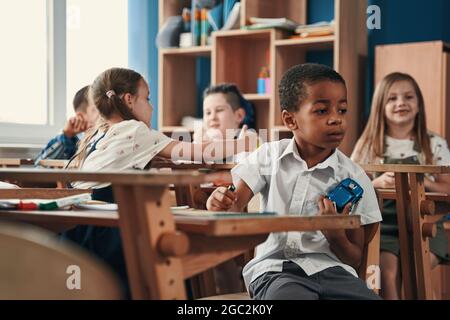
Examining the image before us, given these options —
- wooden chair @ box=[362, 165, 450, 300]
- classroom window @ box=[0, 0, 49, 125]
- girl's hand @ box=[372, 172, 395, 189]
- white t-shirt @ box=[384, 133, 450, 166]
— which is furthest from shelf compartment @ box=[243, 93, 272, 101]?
wooden chair @ box=[362, 165, 450, 300]

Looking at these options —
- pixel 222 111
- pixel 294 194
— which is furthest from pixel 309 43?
pixel 294 194

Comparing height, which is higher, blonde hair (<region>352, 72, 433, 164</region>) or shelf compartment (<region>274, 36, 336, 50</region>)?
shelf compartment (<region>274, 36, 336, 50</region>)

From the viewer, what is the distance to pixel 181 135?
512 cm

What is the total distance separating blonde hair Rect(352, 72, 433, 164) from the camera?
11.3 ft

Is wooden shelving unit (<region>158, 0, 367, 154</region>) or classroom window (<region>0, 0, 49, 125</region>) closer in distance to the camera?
wooden shelving unit (<region>158, 0, 367, 154</region>)

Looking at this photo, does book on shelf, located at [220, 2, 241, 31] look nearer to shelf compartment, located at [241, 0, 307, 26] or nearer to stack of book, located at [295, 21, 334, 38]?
shelf compartment, located at [241, 0, 307, 26]

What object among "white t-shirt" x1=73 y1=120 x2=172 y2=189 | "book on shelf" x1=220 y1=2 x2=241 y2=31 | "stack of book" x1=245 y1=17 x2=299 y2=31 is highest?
"book on shelf" x1=220 y1=2 x2=241 y2=31

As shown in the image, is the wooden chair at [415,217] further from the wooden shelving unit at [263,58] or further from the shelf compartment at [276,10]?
the shelf compartment at [276,10]

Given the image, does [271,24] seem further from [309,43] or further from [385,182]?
[385,182]

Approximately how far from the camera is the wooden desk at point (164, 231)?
1.10 meters

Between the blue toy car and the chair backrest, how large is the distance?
73 cm

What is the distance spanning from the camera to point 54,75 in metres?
4.91

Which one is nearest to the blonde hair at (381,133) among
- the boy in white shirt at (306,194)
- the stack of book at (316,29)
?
the stack of book at (316,29)
